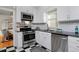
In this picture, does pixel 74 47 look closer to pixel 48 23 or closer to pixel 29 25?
pixel 48 23

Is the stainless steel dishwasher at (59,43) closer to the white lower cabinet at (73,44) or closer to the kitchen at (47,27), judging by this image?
the kitchen at (47,27)

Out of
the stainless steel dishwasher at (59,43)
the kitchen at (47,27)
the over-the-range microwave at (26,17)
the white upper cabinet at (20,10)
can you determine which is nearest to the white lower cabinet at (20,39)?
the kitchen at (47,27)

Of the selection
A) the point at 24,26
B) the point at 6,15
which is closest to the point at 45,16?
the point at 24,26

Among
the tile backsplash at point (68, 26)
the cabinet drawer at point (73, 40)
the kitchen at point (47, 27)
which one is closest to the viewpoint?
the cabinet drawer at point (73, 40)

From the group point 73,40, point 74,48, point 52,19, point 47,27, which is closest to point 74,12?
point 73,40

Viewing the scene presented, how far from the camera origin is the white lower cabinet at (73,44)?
169cm

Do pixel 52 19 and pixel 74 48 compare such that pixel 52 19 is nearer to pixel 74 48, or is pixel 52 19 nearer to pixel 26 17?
pixel 26 17

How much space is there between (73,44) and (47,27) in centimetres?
243

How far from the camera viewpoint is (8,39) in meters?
4.17

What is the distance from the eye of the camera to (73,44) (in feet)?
5.82

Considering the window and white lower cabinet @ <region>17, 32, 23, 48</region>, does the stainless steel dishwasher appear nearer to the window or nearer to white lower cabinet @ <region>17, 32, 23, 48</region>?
the window

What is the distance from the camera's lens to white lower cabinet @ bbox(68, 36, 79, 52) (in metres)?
1.69

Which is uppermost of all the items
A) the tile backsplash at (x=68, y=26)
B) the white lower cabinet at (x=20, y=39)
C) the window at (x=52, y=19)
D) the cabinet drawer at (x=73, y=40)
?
the window at (x=52, y=19)

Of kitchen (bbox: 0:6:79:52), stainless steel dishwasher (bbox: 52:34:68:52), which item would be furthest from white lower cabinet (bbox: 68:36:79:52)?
stainless steel dishwasher (bbox: 52:34:68:52)
